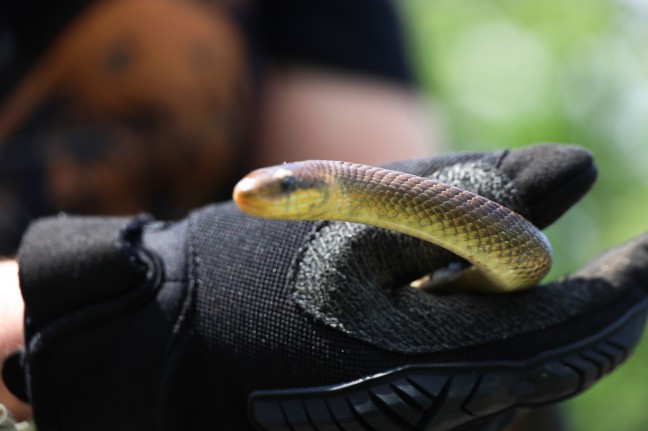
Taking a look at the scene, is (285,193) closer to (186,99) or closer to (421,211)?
(421,211)

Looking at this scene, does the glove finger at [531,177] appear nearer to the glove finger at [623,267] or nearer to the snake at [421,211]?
the snake at [421,211]

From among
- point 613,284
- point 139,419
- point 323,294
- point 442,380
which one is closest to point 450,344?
point 442,380

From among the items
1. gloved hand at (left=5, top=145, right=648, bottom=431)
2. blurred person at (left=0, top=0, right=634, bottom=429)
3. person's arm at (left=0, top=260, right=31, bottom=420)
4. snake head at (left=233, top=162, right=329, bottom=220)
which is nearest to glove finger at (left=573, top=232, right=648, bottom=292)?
gloved hand at (left=5, top=145, right=648, bottom=431)

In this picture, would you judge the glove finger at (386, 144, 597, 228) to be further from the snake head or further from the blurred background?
the blurred background

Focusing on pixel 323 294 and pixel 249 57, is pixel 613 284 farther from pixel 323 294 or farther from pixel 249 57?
pixel 249 57

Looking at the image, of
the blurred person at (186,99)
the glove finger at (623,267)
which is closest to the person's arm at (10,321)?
the blurred person at (186,99)

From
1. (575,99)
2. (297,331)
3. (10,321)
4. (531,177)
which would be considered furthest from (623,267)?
(575,99)
